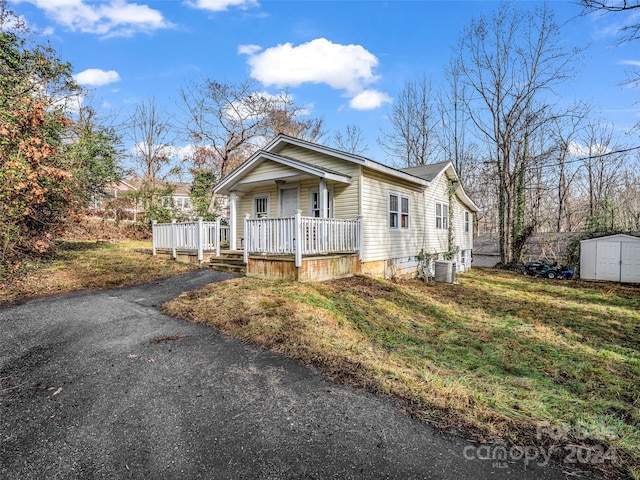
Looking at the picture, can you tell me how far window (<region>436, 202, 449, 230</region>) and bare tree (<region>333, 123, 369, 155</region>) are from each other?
51.8 ft

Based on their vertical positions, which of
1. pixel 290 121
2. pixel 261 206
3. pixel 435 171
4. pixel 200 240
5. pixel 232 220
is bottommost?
pixel 200 240

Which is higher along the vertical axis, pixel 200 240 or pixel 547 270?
pixel 200 240

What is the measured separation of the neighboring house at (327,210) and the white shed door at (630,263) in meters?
8.29

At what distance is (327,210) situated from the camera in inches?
388

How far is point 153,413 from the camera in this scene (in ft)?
9.12

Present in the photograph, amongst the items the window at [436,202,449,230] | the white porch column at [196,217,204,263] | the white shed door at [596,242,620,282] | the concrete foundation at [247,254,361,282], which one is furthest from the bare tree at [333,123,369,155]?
the concrete foundation at [247,254,361,282]

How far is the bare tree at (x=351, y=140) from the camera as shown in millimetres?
29922

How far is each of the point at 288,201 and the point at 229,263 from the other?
3.12 meters

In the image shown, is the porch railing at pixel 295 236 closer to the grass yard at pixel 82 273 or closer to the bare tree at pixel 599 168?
the grass yard at pixel 82 273

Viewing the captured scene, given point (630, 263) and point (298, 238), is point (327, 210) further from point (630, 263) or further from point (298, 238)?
point (630, 263)

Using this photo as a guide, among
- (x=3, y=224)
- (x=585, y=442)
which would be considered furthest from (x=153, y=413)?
(x=3, y=224)

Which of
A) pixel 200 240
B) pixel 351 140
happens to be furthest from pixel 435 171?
pixel 351 140

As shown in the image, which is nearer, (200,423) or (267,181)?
(200,423)

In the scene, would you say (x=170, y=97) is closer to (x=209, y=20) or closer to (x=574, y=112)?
(x=209, y=20)
